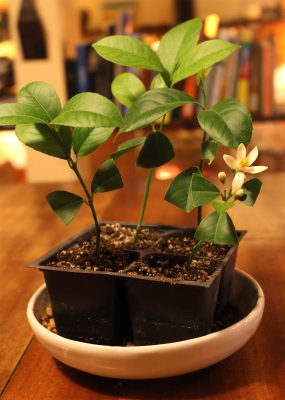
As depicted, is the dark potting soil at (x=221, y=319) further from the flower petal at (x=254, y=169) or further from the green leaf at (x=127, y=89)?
the green leaf at (x=127, y=89)

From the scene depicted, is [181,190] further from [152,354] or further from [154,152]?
[152,354]

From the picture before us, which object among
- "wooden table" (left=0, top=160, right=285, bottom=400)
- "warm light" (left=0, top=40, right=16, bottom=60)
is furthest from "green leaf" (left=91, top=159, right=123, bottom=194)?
"warm light" (left=0, top=40, right=16, bottom=60)

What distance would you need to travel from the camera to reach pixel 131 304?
66 centimetres

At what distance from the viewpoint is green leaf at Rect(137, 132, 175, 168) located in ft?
2.10

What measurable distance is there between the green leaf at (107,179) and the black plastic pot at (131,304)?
97 mm

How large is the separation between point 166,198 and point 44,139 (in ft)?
0.55

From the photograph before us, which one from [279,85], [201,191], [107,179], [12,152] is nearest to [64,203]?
[107,179]

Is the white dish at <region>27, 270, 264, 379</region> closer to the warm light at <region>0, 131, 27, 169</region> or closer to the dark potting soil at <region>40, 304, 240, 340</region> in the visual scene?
the dark potting soil at <region>40, 304, 240, 340</region>

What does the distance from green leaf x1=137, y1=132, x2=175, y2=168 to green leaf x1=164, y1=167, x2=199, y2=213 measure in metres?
0.04

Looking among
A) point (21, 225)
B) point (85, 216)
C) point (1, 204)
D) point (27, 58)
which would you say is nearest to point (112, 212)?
point (85, 216)

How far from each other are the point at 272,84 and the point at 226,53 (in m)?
2.74

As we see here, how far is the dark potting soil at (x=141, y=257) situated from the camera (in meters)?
0.67

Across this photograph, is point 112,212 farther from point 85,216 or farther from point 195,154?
point 195,154

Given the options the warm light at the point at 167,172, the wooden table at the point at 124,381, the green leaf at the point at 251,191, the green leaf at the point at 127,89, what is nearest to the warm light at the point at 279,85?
the warm light at the point at 167,172
